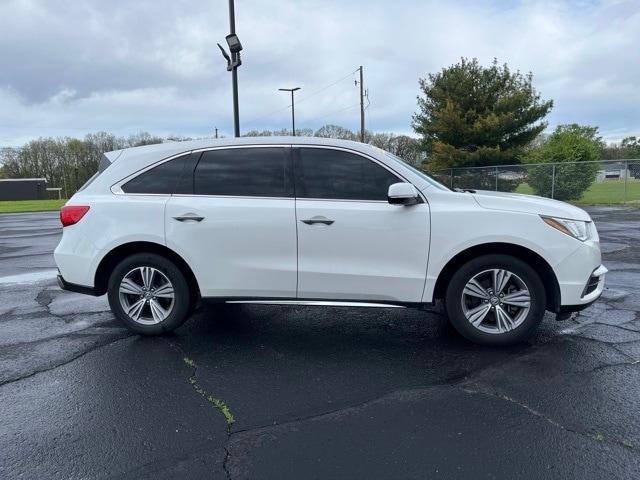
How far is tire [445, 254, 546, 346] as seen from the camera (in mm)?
4055

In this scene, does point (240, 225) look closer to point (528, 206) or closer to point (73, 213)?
point (73, 213)

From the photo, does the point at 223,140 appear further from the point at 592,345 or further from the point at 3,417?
the point at 592,345

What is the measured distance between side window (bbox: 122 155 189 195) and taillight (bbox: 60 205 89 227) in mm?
422

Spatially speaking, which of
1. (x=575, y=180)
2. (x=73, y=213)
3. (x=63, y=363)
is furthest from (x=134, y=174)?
(x=575, y=180)

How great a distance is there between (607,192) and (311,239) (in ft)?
72.9

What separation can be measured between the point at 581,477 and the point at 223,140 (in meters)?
3.81

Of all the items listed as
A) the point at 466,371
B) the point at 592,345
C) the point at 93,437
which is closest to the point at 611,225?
the point at 592,345

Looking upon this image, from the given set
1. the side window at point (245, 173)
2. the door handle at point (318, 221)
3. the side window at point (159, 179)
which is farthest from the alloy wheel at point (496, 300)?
the side window at point (159, 179)

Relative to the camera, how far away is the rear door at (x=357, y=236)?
4.09 m

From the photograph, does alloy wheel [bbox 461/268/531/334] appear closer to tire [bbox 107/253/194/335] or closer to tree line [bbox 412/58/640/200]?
tire [bbox 107/253/194/335]

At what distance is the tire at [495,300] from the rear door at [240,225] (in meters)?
1.46

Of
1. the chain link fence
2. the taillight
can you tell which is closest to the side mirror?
the taillight

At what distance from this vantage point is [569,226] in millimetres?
4020

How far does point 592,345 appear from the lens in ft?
13.8
